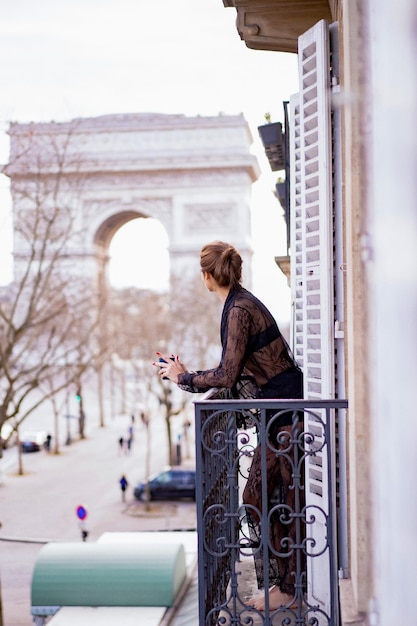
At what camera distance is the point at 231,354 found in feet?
15.7

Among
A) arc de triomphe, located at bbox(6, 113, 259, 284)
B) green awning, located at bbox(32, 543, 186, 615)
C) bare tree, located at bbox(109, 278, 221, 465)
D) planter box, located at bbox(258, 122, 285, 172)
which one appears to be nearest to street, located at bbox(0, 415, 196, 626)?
green awning, located at bbox(32, 543, 186, 615)

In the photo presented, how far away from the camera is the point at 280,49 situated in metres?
7.80

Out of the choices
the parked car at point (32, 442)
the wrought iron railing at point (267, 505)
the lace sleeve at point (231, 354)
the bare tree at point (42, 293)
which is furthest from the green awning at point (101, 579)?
the parked car at point (32, 442)

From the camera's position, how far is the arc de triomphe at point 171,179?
49.5 meters

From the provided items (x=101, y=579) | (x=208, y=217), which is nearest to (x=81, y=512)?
(x=101, y=579)

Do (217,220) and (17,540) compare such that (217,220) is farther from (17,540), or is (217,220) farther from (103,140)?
(17,540)

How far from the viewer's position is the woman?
481 cm

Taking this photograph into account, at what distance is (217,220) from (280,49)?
42208mm

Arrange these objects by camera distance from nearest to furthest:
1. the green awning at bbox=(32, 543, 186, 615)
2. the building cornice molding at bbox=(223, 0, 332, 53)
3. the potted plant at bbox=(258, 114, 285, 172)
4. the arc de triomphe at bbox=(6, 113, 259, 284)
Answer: the building cornice molding at bbox=(223, 0, 332, 53), the potted plant at bbox=(258, 114, 285, 172), the green awning at bbox=(32, 543, 186, 615), the arc de triomphe at bbox=(6, 113, 259, 284)

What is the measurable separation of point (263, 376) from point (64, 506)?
22900mm

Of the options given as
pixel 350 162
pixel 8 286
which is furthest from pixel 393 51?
pixel 8 286

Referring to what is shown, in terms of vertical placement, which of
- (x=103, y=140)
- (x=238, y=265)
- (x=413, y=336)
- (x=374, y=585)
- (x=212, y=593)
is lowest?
(x=212, y=593)

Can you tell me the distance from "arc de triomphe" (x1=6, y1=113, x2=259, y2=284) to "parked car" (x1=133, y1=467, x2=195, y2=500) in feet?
68.4

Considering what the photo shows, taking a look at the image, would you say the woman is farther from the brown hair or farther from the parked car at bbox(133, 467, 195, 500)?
the parked car at bbox(133, 467, 195, 500)
